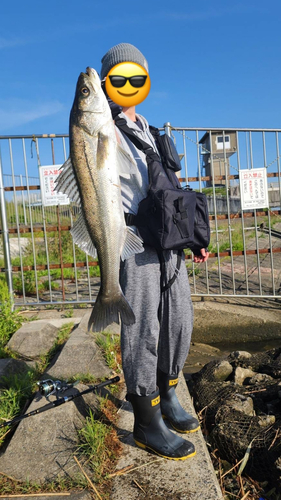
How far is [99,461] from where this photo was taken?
2.12 metres

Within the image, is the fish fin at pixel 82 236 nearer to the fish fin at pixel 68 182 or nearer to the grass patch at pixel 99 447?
the fish fin at pixel 68 182

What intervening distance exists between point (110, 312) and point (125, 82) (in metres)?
1.24

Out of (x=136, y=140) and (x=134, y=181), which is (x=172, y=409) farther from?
(x=136, y=140)

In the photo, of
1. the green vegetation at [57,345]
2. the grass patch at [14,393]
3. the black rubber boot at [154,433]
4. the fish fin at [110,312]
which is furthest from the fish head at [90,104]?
the green vegetation at [57,345]

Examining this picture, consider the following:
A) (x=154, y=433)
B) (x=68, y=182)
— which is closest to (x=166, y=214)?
(x=68, y=182)

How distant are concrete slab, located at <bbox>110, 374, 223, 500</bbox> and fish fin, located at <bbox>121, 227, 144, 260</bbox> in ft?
3.62

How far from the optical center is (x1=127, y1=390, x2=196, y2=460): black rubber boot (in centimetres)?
219

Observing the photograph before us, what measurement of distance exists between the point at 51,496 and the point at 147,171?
1711 millimetres

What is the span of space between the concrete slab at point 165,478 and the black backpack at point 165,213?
1123 mm

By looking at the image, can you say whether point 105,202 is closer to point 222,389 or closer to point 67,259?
point 222,389

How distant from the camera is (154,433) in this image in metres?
2.24

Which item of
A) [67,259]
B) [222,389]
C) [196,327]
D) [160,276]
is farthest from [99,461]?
[67,259]

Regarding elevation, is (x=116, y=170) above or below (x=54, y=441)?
above

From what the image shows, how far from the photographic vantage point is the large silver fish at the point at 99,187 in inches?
68.1
